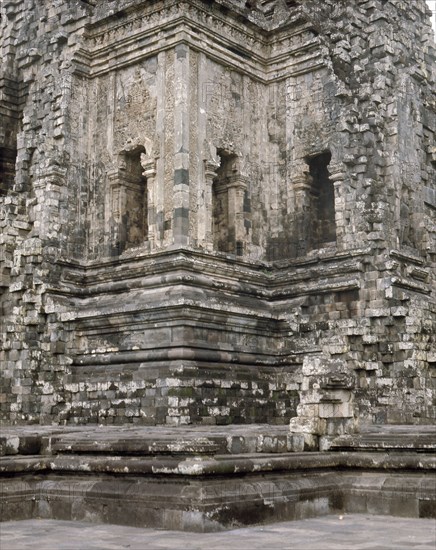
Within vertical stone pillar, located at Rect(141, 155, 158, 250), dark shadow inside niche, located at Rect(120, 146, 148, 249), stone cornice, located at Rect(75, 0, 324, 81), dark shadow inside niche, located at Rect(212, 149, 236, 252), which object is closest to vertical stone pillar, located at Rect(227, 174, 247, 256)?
dark shadow inside niche, located at Rect(212, 149, 236, 252)

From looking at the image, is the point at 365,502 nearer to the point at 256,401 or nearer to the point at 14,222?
the point at 256,401

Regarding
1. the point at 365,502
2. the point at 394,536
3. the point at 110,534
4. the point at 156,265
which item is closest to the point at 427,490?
the point at 365,502

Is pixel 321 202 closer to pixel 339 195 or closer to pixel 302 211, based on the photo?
pixel 302 211

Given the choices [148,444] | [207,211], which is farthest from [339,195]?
[148,444]

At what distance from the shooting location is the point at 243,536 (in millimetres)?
9625

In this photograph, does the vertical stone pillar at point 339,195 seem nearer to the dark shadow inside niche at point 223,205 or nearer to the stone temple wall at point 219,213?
the stone temple wall at point 219,213

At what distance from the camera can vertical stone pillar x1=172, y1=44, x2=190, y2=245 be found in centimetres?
2042

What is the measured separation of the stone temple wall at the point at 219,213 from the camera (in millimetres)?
20234

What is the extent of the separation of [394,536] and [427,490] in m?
1.87

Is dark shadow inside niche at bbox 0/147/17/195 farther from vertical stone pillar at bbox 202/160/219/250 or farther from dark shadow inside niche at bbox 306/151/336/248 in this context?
dark shadow inside niche at bbox 306/151/336/248

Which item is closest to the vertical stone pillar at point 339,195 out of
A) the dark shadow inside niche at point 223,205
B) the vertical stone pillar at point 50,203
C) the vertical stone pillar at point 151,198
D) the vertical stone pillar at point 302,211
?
Result: the vertical stone pillar at point 302,211

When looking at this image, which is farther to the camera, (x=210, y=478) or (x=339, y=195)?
(x=339, y=195)

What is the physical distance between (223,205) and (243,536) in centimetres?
1406

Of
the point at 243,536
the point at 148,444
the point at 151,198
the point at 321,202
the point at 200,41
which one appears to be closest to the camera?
the point at 243,536
